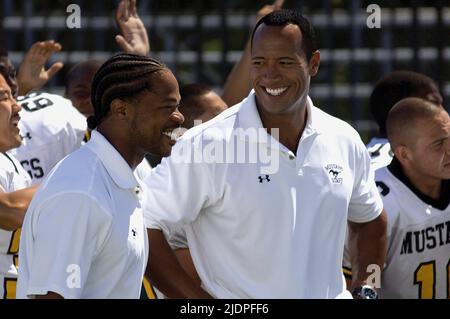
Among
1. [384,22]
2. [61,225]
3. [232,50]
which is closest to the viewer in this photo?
[61,225]

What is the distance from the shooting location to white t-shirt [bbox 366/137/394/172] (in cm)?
650

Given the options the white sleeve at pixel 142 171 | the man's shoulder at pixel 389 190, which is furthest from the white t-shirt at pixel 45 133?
the man's shoulder at pixel 389 190

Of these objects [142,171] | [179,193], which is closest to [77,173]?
[179,193]

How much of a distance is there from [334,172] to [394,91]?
6.61 feet

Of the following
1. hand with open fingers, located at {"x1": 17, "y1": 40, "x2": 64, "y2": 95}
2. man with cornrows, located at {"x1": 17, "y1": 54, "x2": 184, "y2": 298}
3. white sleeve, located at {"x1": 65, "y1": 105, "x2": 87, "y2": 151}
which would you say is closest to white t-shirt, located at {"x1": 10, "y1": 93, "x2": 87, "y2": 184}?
white sleeve, located at {"x1": 65, "y1": 105, "x2": 87, "y2": 151}

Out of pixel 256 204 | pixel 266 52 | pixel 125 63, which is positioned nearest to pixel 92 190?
pixel 125 63

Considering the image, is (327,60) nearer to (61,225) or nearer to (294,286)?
(294,286)

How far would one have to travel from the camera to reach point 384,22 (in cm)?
955

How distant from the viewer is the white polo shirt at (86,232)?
3953 millimetres

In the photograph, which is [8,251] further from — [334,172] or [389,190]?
[389,190]

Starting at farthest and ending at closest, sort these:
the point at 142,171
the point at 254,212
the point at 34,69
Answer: the point at 34,69
the point at 142,171
the point at 254,212

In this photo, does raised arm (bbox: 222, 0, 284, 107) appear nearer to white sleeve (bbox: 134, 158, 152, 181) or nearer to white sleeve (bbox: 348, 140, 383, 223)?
white sleeve (bbox: 134, 158, 152, 181)

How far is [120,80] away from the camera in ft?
14.5
